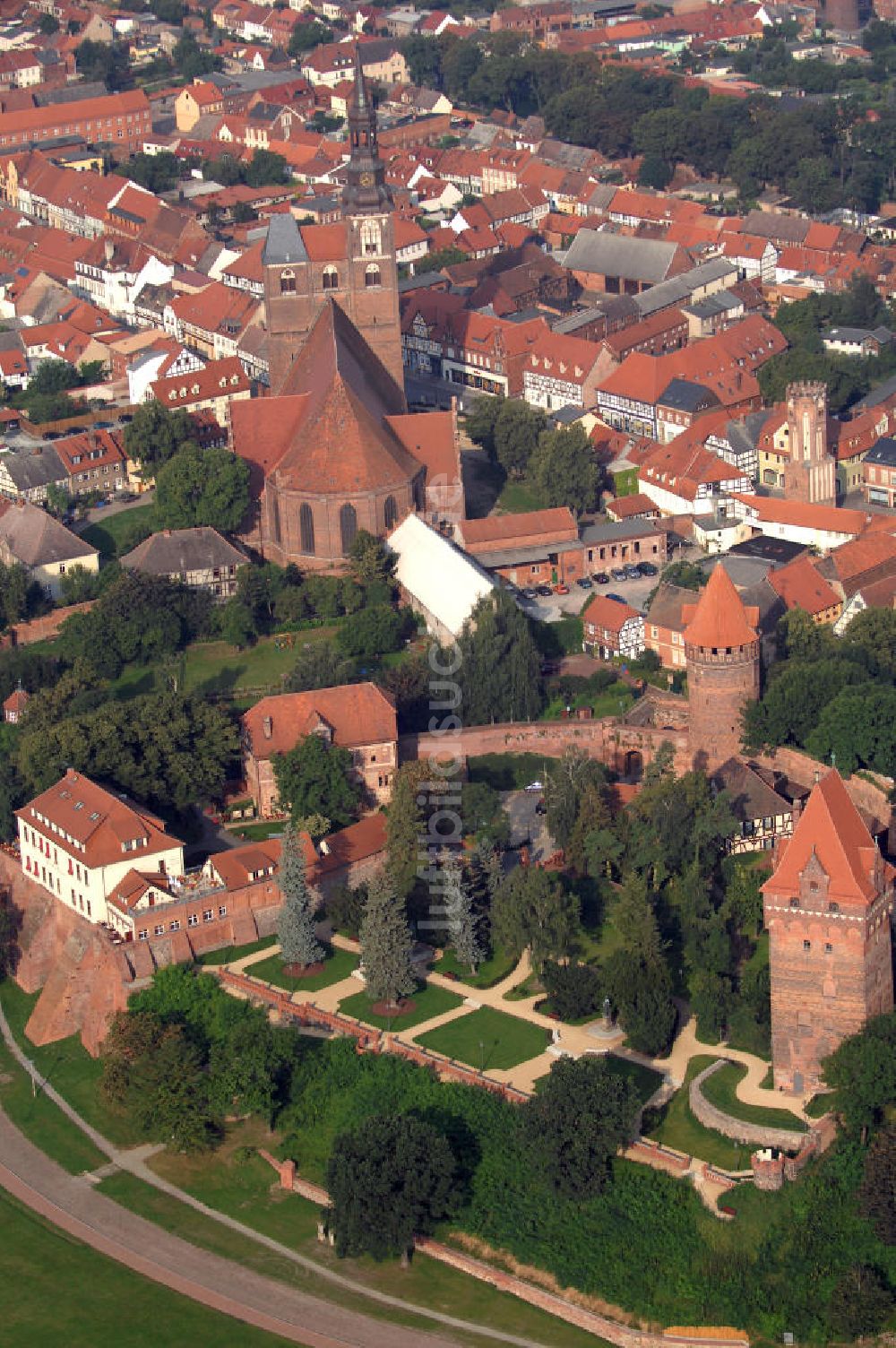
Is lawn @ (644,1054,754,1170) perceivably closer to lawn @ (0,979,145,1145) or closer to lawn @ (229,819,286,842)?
lawn @ (0,979,145,1145)

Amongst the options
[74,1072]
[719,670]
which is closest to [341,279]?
[719,670]

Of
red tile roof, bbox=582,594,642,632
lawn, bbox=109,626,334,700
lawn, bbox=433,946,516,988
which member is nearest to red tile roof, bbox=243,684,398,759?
lawn, bbox=109,626,334,700

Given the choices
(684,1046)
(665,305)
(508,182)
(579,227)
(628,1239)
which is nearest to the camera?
(628,1239)

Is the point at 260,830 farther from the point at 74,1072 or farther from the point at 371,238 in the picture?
the point at 371,238

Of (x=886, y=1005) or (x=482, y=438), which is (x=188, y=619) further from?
(x=886, y=1005)

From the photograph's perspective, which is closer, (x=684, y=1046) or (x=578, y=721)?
(x=684, y=1046)

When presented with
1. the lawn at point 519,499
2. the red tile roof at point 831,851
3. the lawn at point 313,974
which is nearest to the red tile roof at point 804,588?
the lawn at point 519,499

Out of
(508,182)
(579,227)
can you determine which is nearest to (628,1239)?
(579,227)

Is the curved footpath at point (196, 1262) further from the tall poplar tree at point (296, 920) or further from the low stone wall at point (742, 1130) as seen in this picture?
the low stone wall at point (742, 1130)
